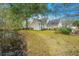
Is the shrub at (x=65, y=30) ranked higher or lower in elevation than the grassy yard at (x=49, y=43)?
higher

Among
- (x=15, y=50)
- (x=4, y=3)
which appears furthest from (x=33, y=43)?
(x=4, y=3)

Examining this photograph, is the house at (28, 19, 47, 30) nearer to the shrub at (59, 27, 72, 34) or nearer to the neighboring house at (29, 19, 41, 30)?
the neighboring house at (29, 19, 41, 30)

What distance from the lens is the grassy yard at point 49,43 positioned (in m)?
1.23

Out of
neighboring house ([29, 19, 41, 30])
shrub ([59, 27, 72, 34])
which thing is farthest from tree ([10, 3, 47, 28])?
shrub ([59, 27, 72, 34])

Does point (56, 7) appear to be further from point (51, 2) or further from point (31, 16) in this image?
point (31, 16)

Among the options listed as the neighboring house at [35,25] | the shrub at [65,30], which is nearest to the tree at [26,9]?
the neighboring house at [35,25]

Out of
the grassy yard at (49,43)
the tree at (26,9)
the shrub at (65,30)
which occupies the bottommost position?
the grassy yard at (49,43)

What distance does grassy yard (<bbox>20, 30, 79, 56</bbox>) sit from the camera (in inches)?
48.6

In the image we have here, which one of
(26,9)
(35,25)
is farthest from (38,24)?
(26,9)

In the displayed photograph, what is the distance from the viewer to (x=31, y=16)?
49.6 inches

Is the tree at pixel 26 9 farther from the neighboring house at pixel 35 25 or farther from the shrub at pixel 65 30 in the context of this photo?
the shrub at pixel 65 30

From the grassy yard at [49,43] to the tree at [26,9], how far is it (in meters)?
0.13

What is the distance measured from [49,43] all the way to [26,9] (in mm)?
315

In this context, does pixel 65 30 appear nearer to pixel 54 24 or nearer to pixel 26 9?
pixel 54 24
